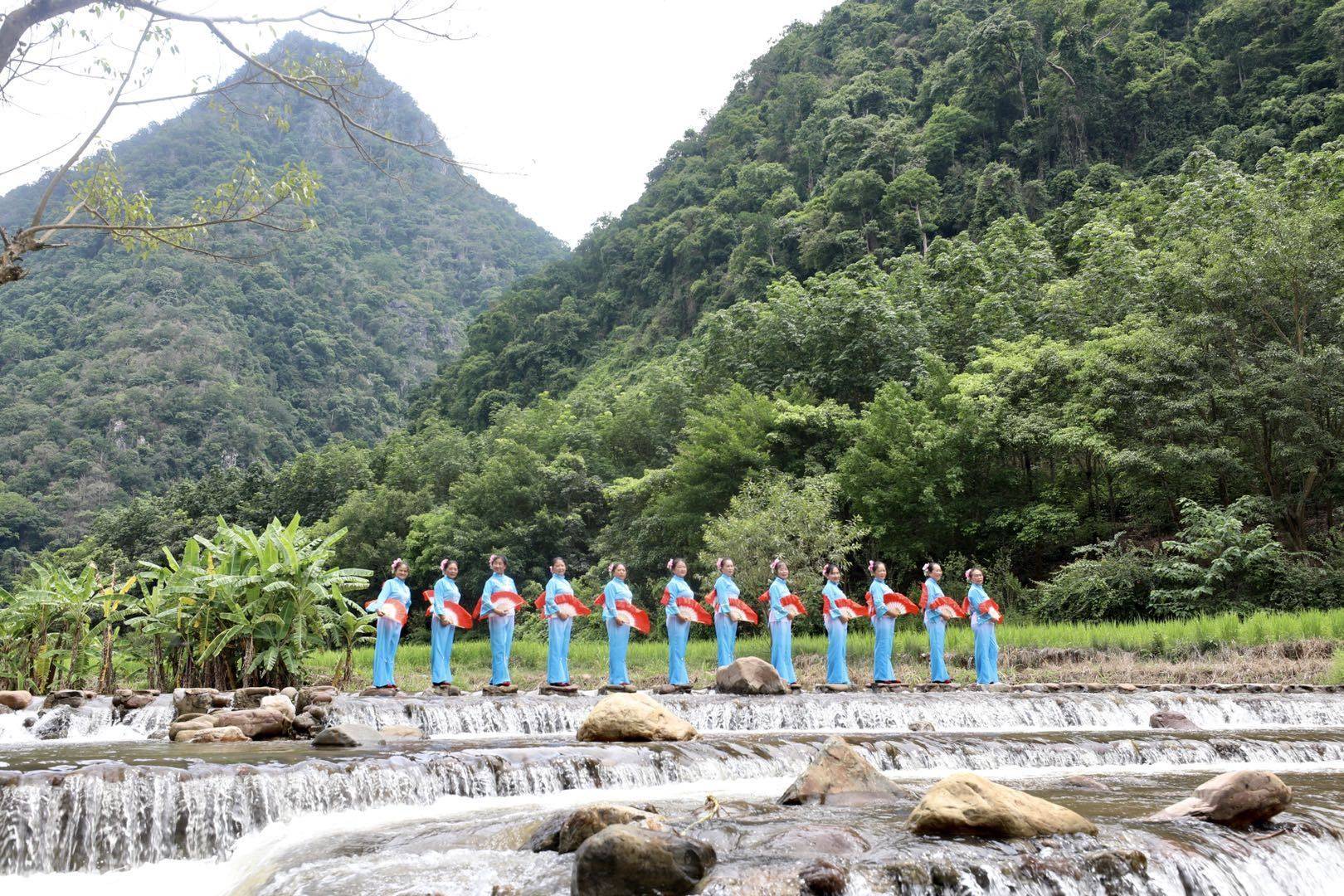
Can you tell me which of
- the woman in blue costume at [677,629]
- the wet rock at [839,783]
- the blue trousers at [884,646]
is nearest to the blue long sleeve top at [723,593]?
the woman in blue costume at [677,629]

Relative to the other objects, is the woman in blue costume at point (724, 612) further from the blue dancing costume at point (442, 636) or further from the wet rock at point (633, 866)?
the wet rock at point (633, 866)

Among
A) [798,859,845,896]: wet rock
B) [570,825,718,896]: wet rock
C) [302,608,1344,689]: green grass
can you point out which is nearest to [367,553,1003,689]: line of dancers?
[302,608,1344,689]: green grass

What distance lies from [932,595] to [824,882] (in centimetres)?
1161

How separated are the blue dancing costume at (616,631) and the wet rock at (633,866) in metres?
9.16

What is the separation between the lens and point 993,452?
26141mm

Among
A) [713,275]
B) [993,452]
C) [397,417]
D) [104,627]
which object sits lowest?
[104,627]

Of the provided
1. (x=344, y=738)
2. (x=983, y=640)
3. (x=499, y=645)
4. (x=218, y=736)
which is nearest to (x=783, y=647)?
(x=983, y=640)

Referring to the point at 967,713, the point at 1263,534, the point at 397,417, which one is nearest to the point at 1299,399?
the point at 1263,534

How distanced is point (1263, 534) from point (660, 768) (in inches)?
639

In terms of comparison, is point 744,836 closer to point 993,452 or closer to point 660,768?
point 660,768

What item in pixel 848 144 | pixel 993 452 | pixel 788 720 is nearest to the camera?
pixel 788 720

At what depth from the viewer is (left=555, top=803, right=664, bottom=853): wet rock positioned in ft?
18.8

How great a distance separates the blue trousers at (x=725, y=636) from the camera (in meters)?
15.9

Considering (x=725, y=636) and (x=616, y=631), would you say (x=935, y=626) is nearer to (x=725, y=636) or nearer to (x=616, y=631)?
(x=725, y=636)
